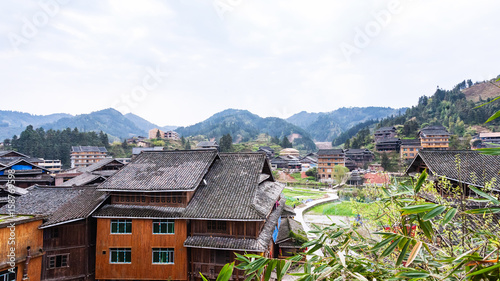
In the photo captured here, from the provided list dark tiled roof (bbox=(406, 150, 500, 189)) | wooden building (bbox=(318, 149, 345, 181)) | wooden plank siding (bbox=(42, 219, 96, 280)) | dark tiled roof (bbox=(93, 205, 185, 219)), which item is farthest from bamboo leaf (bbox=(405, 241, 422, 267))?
wooden building (bbox=(318, 149, 345, 181))

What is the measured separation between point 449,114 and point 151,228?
90.1m

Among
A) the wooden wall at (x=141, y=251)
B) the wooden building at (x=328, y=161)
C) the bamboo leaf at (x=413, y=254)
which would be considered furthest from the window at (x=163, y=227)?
the wooden building at (x=328, y=161)

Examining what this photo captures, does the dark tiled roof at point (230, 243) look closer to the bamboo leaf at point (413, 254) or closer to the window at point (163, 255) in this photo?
the window at point (163, 255)

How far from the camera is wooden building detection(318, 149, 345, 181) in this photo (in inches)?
2381

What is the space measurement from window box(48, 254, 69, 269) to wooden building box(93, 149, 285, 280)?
5.25 ft

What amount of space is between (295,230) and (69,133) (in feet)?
257

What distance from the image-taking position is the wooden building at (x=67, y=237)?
14.0 m

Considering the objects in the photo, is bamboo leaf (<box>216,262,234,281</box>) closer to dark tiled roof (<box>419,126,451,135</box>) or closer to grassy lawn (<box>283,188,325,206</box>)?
grassy lawn (<box>283,188,325,206</box>)

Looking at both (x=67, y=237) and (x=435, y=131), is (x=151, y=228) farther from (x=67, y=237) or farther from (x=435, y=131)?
(x=435, y=131)

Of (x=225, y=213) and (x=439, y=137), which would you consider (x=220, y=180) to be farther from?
(x=439, y=137)

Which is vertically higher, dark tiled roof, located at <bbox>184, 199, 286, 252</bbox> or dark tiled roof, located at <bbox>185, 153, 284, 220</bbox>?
dark tiled roof, located at <bbox>185, 153, 284, 220</bbox>

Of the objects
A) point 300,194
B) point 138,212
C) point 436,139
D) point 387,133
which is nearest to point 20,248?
point 138,212

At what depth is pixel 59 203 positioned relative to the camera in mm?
16406

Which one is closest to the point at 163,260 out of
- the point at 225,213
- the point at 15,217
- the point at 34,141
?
the point at 225,213
